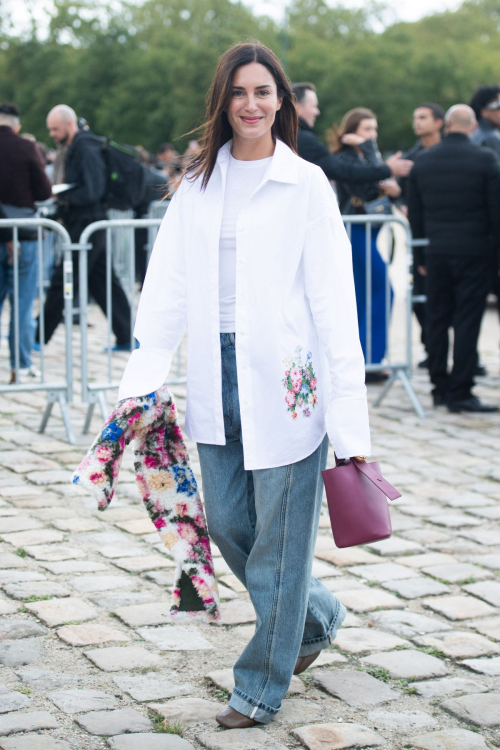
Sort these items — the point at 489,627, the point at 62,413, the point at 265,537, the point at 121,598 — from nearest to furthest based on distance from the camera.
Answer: the point at 265,537, the point at 489,627, the point at 121,598, the point at 62,413

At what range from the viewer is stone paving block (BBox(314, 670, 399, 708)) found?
11.2ft

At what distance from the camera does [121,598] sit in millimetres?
4254

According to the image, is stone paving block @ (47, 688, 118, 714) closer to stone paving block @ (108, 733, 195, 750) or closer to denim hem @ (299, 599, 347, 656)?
stone paving block @ (108, 733, 195, 750)

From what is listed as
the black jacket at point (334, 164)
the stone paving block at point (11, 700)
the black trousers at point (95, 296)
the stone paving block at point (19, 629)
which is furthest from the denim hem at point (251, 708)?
the black trousers at point (95, 296)

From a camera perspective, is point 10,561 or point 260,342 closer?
point 260,342

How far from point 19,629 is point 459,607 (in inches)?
66.7

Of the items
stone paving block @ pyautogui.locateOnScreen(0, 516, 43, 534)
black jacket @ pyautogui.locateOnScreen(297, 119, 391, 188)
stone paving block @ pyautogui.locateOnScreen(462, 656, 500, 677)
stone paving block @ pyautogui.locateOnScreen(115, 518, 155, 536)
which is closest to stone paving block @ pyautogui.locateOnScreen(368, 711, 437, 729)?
stone paving block @ pyautogui.locateOnScreen(462, 656, 500, 677)

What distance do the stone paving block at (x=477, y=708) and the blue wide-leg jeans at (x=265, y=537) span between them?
1.80ft

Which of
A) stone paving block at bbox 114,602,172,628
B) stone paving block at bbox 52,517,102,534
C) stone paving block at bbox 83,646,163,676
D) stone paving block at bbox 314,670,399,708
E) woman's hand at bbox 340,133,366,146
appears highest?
woman's hand at bbox 340,133,366,146

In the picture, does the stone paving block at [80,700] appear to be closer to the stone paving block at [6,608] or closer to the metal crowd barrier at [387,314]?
the stone paving block at [6,608]

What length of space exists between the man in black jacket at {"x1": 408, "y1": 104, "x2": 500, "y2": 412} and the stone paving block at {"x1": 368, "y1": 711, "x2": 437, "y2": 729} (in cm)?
496

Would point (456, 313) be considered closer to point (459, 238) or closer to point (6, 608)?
point (459, 238)

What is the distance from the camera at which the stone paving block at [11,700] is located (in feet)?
10.6

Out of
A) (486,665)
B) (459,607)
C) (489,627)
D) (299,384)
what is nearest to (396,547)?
(459,607)
